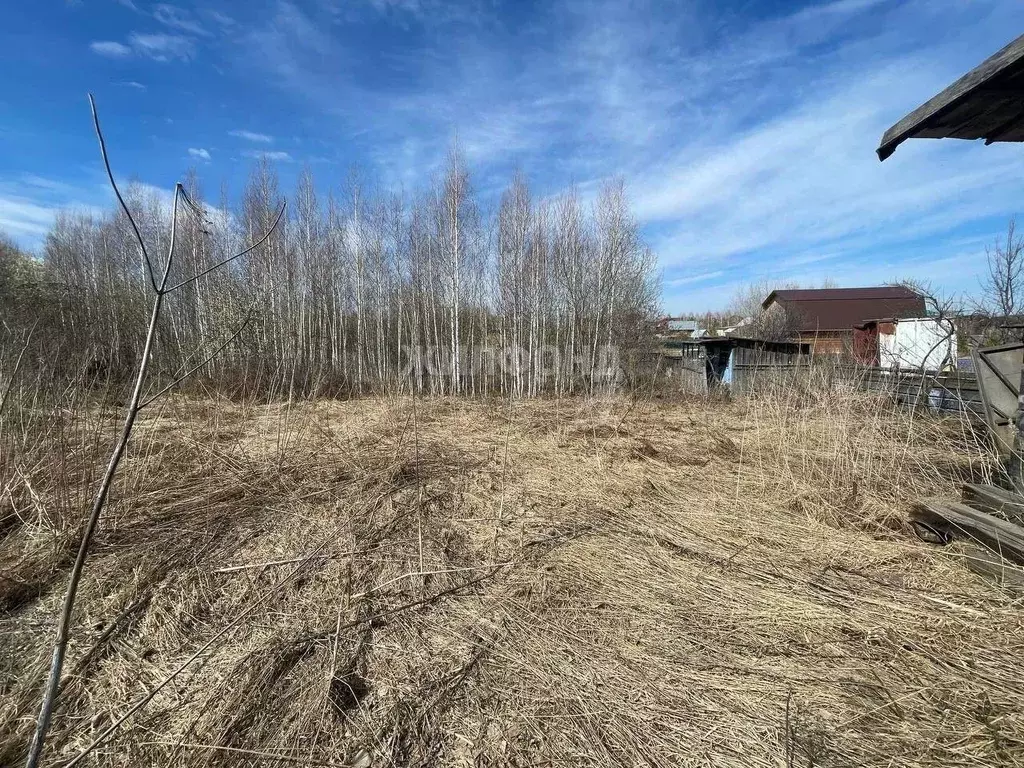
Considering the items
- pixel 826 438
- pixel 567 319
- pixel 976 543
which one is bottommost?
pixel 976 543

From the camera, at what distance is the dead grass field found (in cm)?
189

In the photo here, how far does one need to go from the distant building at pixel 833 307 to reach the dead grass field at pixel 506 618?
26280 millimetres

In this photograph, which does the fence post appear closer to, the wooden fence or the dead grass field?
the dead grass field

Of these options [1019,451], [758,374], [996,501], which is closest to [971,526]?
[996,501]

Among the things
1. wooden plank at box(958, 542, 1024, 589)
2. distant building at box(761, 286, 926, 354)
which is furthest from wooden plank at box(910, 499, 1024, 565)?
distant building at box(761, 286, 926, 354)

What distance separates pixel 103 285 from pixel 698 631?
2639 cm

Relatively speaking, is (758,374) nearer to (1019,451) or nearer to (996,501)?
(996,501)

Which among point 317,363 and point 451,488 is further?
point 317,363

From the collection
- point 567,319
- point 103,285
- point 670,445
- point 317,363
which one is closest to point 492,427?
point 670,445

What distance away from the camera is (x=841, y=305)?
30016 millimetres

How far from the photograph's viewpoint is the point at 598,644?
2.47 metres

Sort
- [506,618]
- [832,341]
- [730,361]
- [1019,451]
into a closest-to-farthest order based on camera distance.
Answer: [506,618] → [1019,451] → [730,361] → [832,341]

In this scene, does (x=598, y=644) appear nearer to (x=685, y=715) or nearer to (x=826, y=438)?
(x=685, y=715)

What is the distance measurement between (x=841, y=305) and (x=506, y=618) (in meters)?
36.5
